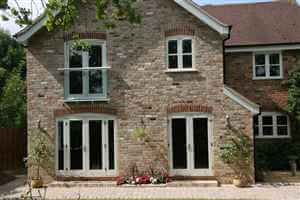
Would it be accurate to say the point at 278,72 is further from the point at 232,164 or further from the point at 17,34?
the point at 17,34

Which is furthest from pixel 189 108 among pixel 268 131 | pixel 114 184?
pixel 268 131

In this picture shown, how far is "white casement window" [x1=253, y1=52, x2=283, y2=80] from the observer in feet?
70.4

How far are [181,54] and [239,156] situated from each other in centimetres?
509

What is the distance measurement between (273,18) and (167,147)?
12.2 metres

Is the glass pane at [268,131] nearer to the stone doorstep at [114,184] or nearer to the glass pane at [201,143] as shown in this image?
the glass pane at [201,143]

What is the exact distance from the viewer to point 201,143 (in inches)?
673

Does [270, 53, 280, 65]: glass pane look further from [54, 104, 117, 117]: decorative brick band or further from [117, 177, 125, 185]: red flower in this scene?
[117, 177, 125, 185]: red flower

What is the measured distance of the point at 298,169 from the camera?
20344mm

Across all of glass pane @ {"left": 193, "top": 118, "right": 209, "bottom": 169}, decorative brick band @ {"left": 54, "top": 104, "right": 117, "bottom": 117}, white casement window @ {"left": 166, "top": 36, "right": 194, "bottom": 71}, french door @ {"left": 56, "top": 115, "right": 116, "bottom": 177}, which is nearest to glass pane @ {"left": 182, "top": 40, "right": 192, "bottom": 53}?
white casement window @ {"left": 166, "top": 36, "right": 194, "bottom": 71}

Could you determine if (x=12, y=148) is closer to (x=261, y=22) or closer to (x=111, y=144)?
(x=111, y=144)

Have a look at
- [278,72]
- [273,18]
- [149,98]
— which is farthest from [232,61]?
[149,98]

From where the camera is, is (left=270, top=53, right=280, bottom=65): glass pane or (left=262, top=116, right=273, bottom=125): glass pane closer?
(left=270, top=53, right=280, bottom=65): glass pane

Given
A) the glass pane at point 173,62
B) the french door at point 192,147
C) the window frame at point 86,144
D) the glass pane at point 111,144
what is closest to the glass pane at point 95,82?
the window frame at point 86,144

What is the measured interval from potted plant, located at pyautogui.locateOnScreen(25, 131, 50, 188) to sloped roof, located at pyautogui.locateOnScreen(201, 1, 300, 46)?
1114 cm
